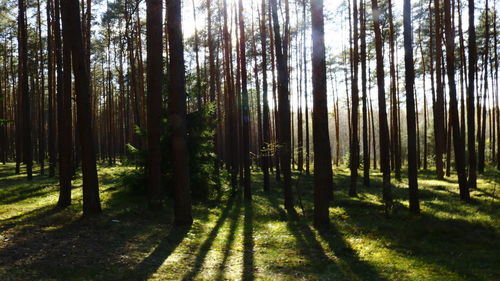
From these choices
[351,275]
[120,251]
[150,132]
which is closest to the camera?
[351,275]

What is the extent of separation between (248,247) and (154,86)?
5.83 m

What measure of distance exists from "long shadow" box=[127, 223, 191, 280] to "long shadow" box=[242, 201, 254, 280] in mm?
1557

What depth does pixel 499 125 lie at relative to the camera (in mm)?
28594

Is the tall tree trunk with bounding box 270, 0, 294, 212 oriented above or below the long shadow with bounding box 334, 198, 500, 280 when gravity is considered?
above

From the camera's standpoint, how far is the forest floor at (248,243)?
6281mm

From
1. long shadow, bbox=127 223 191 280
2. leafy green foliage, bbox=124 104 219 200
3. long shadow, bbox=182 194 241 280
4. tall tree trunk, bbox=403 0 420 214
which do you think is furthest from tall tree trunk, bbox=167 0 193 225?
tall tree trunk, bbox=403 0 420 214

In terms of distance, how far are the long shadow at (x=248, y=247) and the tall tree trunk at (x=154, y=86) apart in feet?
9.99

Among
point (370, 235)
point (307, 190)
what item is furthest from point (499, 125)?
point (370, 235)

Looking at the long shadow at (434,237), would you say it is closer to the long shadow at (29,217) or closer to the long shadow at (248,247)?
the long shadow at (248,247)

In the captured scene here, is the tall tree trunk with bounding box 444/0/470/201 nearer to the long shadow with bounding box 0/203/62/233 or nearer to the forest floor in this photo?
the forest floor

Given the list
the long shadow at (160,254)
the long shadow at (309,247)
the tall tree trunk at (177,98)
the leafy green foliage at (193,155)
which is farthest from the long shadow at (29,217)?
the long shadow at (309,247)

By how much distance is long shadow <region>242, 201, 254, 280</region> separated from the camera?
21.2ft

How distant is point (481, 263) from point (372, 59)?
869 inches

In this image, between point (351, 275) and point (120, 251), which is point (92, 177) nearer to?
point (120, 251)
